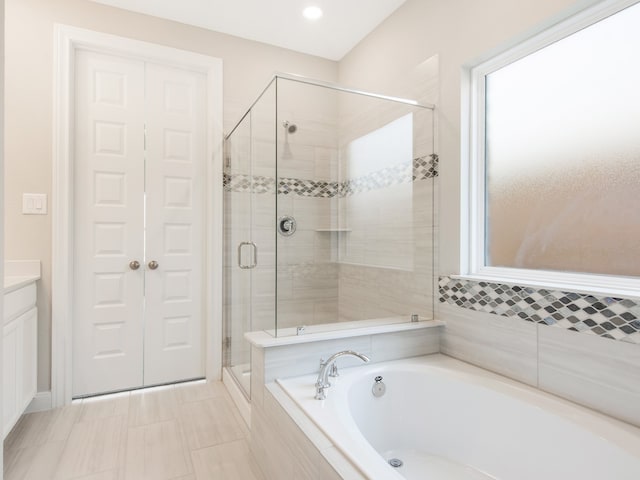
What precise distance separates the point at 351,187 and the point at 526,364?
1.38 meters

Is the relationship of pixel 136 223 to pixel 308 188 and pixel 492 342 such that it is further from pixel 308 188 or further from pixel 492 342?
pixel 492 342

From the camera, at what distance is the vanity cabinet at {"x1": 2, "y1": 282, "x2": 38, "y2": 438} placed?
174 centimetres

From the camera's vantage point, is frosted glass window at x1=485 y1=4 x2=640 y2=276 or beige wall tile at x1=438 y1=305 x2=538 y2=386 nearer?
frosted glass window at x1=485 y1=4 x2=640 y2=276

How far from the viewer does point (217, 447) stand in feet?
6.17

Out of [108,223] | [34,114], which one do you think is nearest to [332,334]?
[108,223]

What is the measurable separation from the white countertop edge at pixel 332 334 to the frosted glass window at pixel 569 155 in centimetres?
51

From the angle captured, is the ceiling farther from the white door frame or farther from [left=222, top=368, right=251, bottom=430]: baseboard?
[left=222, top=368, right=251, bottom=430]: baseboard

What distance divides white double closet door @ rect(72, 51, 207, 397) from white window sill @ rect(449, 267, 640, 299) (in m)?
1.96

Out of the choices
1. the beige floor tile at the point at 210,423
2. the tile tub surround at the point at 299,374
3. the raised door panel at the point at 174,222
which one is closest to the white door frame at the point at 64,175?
the raised door panel at the point at 174,222

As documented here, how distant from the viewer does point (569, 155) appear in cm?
155

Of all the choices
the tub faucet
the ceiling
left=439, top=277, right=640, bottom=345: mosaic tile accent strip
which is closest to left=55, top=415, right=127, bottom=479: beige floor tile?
the tub faucet

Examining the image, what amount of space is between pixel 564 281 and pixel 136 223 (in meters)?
2.56

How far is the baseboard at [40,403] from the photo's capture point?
2.24m

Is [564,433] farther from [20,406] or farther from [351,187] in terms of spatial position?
[20,406]
